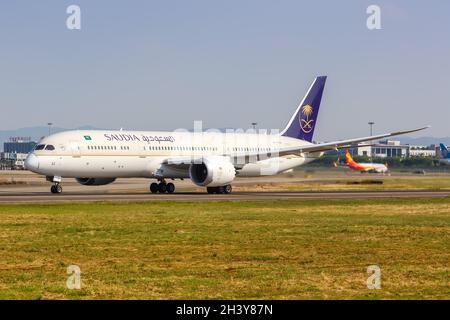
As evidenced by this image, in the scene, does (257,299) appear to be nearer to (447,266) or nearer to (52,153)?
(447,266)

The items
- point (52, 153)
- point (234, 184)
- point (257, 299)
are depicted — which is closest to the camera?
point (257, 299)

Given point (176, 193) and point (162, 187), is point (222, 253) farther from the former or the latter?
point (162, 187)

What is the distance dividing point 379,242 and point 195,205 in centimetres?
1794

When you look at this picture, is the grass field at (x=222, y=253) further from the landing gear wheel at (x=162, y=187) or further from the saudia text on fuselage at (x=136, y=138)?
the landing gear wheel at (x=162, y=187)

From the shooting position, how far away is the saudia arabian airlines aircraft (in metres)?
51.4

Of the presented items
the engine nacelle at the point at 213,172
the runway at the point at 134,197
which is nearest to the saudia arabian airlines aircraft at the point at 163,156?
the engine nacelle at the point at 213,172

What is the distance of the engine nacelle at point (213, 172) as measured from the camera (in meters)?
52.4

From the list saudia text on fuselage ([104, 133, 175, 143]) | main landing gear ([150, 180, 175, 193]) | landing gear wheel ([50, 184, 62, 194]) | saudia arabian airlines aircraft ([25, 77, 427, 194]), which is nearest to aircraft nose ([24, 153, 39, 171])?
saudia arabian airlines aircraft ([25, 77, 427, 194])

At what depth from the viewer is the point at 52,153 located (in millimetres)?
50938

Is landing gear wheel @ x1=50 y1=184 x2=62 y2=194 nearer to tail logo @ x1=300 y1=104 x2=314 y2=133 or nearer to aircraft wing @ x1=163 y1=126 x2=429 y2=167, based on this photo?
aircraft wing @ x1=163 y1=126 x2=429 y2=167

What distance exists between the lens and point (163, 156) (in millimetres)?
56156

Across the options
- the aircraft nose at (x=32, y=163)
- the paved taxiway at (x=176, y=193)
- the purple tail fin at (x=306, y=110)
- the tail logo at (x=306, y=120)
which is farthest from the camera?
the tail logo at (x=306, y=120)
